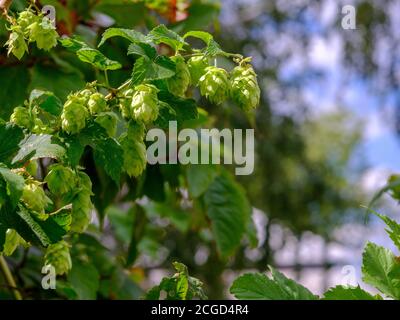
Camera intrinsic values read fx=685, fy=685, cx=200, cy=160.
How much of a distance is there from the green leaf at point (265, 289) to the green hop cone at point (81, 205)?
15cm

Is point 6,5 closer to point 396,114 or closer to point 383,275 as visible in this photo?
point 383,275

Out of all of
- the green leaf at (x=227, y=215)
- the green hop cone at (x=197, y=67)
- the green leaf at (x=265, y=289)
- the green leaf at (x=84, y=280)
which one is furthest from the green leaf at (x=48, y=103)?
the green leaf at (x=227, y=215)

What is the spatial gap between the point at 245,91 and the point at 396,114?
5.63 meters

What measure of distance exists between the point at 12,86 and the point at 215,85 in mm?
488

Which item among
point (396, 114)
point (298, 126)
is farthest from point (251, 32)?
point (396, 114)

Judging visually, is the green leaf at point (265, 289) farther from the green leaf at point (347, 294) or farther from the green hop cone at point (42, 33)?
the green hop cone at point (42, 33)

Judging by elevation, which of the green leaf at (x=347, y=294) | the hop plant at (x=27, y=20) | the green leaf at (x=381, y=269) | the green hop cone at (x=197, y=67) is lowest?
the green leaf at (x=347, y=294)

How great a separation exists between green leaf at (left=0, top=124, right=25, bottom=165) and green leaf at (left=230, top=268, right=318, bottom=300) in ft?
0.78

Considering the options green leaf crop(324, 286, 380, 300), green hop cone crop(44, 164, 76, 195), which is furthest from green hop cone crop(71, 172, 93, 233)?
green leaf crop(324, 286, 380, 300)

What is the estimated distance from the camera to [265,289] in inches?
24.8

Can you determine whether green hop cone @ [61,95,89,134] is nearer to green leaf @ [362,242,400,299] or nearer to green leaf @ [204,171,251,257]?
green leaf @ [362,242,400,299]

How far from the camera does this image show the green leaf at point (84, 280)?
100 cm

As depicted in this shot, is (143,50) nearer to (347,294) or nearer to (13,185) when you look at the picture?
(13,185)

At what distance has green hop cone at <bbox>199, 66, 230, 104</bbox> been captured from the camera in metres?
0.59
